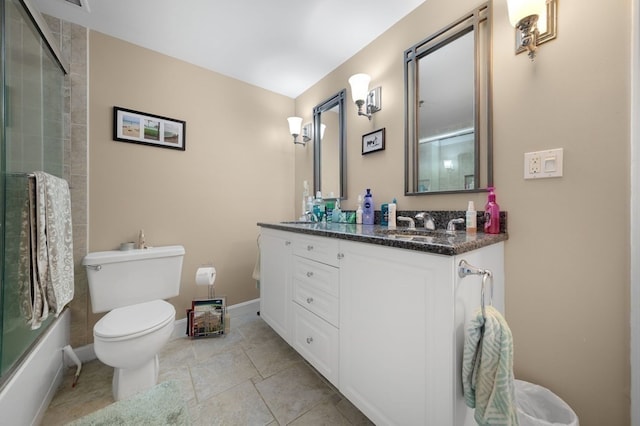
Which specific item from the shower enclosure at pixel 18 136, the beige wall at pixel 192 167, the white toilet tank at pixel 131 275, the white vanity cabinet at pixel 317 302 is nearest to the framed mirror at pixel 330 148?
the beige wall at pixel 192 167

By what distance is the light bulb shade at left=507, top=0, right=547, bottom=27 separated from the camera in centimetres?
96

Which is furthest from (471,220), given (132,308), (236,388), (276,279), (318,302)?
(132,308)

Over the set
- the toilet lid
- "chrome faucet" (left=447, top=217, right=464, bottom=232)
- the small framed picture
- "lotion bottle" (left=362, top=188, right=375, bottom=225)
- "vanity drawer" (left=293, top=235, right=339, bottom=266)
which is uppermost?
the small framed picture

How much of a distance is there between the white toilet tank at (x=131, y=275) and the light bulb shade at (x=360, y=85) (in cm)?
176

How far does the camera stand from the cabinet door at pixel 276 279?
5.21ft

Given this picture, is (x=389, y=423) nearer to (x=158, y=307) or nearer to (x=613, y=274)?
(x=613, y=274)

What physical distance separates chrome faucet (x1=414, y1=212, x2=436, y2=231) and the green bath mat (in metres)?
1.58

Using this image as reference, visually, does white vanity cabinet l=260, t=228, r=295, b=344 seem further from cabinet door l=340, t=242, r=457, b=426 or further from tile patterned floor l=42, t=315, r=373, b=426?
cabinet door l=340, t=242, r=457, b=426

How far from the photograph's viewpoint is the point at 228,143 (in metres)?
2.23

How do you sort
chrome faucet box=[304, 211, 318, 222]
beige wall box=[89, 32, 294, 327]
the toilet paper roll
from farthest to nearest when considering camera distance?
chrome faucet box=[304, 211, 318, 222], the toilet paper roll, beige wall box=[89, 32, 294, 327]

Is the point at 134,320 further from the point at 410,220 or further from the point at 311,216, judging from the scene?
the point at 410,220

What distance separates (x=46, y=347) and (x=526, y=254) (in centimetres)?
248

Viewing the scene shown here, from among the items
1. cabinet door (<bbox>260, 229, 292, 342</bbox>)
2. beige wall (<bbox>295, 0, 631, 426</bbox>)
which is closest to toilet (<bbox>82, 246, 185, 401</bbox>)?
cabinet door (<bbox>260, 229, 292, 342</bbox>)

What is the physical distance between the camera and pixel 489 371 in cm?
73
